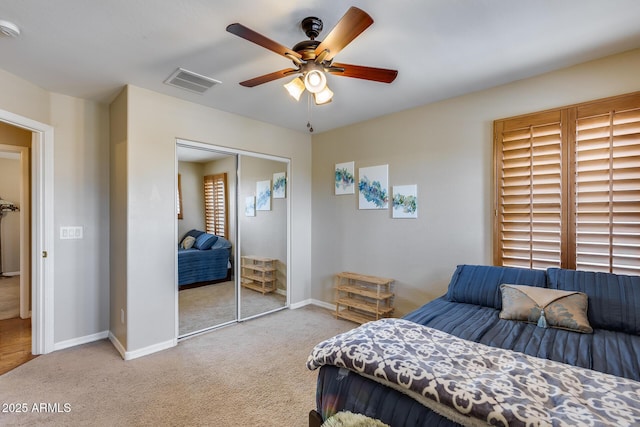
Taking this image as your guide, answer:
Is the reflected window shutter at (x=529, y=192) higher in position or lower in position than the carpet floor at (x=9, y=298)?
higher

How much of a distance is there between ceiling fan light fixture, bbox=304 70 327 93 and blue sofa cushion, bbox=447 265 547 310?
1.96 meters

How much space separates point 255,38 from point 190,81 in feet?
4.55

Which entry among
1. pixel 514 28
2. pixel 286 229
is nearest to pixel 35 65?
pixel 286 229

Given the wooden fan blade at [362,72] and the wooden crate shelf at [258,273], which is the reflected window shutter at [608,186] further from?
the wooden crate shelf at [258,273]

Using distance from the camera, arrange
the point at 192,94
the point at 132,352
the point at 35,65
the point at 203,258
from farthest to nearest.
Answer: the point at 203,258 < the point at 192,94 < the point at 132,352 < the point at 35,65

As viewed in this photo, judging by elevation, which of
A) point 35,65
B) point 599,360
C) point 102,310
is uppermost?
point 35,65

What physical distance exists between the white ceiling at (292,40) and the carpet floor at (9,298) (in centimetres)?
296

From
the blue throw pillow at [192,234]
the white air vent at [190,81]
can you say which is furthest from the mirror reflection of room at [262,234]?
the white air vent at [190,81]

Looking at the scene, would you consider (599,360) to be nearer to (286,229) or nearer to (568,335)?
(568,335)

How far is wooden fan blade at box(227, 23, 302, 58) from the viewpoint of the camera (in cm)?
144

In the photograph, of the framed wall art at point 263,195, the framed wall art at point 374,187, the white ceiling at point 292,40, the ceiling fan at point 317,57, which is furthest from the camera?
the framed wall art at point 263,195

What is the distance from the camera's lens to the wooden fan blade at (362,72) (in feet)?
5.96

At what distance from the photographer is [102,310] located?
3.16m

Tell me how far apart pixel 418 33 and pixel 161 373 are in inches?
129
